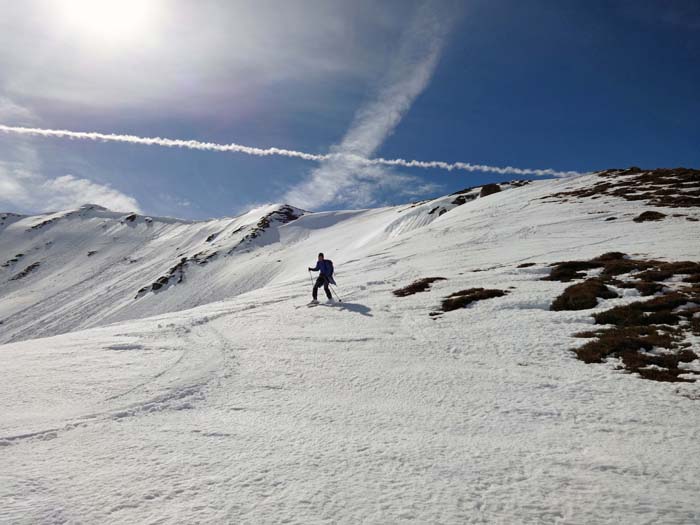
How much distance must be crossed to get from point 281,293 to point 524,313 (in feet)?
49.0

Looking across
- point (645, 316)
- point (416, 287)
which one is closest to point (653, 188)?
point (416, 287)

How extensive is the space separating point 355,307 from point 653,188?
47.0 m

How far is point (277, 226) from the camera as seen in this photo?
124312 millimetres

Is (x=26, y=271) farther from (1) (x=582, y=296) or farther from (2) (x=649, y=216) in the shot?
(2) (x=649, y=216)

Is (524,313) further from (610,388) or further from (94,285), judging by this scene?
(94,285)

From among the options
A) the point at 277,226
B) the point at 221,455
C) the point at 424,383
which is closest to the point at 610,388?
the point at 424,383

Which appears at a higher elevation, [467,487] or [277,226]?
[277,226]

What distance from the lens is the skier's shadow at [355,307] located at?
16.8 m

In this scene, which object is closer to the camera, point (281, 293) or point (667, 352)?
point (667, 352)

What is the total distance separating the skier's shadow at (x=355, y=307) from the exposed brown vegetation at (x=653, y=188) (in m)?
33.4

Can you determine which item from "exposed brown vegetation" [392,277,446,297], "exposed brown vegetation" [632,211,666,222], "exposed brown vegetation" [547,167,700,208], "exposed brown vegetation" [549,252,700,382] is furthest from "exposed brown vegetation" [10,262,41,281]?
"exposed brown vegetation" [632,211,666,222]

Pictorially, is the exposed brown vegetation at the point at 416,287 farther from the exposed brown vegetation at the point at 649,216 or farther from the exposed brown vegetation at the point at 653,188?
the exposed brown vegetation at the point at 653,188

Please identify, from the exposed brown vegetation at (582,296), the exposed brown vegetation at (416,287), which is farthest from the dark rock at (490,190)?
the exposed brown vegetation at (582,296)

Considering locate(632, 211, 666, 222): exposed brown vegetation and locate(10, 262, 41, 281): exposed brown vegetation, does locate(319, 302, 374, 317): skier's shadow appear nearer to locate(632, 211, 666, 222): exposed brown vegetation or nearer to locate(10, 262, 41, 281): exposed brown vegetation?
locate(632, 211, 666, 222): exposed brown vegetation
